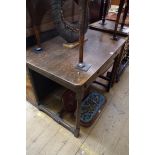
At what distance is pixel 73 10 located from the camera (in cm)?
138

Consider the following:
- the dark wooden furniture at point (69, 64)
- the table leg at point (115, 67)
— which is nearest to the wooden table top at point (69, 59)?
the dark wooden furniture at point (69, 64)

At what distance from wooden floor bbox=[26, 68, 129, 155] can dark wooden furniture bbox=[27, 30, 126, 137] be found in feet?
0.23

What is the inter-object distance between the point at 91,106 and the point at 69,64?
0.59 m

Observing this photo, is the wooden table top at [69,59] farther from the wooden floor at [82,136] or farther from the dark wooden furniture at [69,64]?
the wooden floor at [82,136]

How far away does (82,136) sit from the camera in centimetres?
119

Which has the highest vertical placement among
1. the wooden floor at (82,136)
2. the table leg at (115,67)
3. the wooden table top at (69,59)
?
the wooden table top at (69,59)

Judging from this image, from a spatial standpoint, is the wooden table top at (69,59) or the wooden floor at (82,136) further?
the wooden floor at (82,136)

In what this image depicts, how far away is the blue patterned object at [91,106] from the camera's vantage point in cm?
129

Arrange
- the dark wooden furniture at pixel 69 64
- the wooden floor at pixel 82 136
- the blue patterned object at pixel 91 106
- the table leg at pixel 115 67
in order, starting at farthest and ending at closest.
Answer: the table leg at pixel 115 67 < the blue patterned object at pixel 91 106 < the wooden floor at pixel 82 136 < the dark wooden furniture at pixel 69 64

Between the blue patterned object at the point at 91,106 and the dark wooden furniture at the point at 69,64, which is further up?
the dark wooden furniture at the point at 69,64

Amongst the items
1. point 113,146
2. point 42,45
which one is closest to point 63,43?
point 42,45

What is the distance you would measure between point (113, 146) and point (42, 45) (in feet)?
3.19

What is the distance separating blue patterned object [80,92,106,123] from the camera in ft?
4.23
